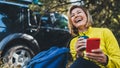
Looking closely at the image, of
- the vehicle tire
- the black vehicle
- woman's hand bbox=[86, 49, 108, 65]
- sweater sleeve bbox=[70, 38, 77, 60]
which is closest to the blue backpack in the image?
sweater sleeve bbox=[70, 38, 77, 60]

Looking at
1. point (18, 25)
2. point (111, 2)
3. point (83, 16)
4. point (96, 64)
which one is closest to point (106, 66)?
point (96, 64)

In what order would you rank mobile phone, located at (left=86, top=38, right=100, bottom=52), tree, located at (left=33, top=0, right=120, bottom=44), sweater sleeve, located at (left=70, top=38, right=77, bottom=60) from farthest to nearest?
tree, located at (left=33, top=0, right=120, bottom=44)
sweater sleeve, located at (left=70, top=38, right=77, bottom=60)
mobile phone, located at (left=86, top=38, right=100, bottom=52)

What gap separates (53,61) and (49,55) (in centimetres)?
6

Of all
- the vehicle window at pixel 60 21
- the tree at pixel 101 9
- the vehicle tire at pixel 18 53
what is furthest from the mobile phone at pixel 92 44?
the vehicle window at pixel 60 21

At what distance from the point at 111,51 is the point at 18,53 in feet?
20.0

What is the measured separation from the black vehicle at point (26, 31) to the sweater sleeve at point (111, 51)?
5563mm

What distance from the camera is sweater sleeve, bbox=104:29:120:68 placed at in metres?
3.86

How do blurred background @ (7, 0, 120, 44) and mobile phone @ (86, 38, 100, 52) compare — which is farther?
blurred background @ (7, 0, 120, 44)

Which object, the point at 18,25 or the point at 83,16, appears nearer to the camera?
the point at 83,16

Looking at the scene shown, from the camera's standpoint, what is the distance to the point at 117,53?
156 inches

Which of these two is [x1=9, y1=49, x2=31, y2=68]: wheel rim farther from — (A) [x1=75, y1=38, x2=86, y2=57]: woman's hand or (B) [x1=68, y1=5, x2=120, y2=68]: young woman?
(A) [x1=75, y1=38, x2=86, y2=57]: woman's hand

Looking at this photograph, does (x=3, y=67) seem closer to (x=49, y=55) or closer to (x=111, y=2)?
(x=111, y=2)

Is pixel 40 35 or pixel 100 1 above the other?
pixel 100 1

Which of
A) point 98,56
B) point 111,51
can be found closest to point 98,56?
point 98,56
